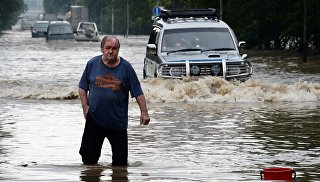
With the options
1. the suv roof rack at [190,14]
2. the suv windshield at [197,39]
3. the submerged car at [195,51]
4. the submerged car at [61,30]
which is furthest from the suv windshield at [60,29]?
the suv windshield at [197,39]

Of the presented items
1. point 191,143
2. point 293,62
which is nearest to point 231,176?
point 191,143

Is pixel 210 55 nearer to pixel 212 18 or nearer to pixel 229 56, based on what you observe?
pixel 229 56

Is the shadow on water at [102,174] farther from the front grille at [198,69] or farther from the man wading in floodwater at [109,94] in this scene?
the front grille at [198,69]

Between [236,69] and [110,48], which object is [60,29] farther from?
[110,48]

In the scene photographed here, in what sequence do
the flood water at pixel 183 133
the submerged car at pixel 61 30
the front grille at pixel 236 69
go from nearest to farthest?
1. the flood water at pixel 183 133
2. the front grille at pixel 236 69
3. the submerged car at pixel 61 30

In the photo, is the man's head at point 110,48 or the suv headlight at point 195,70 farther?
the suv headlight at point 195,70

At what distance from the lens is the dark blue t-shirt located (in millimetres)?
11391

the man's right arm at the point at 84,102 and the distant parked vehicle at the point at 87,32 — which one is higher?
the man's right arm at the point at 84,102

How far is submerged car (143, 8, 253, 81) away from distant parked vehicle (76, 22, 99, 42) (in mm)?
55885

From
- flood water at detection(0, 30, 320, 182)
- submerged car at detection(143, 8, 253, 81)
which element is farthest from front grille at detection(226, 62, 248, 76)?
flood water at detection(0, 30, 320, 182)

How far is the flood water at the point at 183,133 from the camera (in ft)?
38.2

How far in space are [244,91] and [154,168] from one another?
11.6 metres

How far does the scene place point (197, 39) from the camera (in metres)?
24.9

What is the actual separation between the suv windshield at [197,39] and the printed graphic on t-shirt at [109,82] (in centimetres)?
1322
